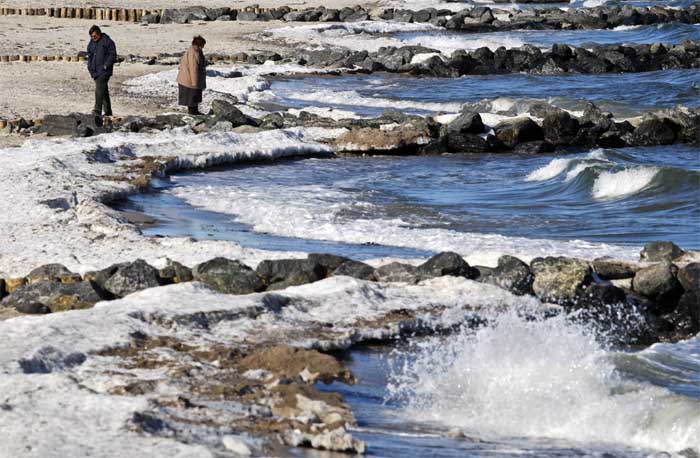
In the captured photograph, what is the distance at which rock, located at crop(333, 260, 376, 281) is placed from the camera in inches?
413

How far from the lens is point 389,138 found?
1991 centimetres

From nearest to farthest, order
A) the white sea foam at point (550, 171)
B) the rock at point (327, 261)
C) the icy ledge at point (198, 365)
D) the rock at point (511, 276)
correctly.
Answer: the icy ledge at point (198, 365), the rock at point (511, 276), the rock at point (327, 261), the white sea foam at point (550, 171)

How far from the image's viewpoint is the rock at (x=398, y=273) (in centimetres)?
Answer: 1040

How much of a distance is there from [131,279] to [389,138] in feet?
33.6

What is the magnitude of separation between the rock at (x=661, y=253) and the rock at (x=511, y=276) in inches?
62.4

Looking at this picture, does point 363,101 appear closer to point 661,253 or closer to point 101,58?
point 101,58

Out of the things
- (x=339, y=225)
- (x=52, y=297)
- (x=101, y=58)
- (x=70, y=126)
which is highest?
(x=101, y=58)

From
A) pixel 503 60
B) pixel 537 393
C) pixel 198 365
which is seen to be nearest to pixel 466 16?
pixel 503 60

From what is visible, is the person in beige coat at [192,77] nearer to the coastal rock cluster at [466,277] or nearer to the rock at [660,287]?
the coastal rock cluster at [466,277]

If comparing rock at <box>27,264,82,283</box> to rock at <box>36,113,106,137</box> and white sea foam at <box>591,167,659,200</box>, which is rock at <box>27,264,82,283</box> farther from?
white sea foam at <box>591,167,659,200</box>

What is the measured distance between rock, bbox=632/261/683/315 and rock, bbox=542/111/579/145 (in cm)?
1128

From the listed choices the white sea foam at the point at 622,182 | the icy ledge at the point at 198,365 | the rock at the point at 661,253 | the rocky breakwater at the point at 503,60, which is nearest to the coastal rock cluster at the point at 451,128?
the white sea foam at the point at 622,182

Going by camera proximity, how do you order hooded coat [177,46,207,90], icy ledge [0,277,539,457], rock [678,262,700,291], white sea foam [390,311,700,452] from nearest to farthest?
icy ledge [0,277,539,457]
white sea foam [390,311,700,452]
rock [678,262,700,291]
hooded coat [177,46,207,90]

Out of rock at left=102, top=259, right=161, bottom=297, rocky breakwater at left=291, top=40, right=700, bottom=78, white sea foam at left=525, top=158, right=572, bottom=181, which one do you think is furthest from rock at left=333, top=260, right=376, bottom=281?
rocky breakwater at left=291, top=40, right=700, bottom=78
